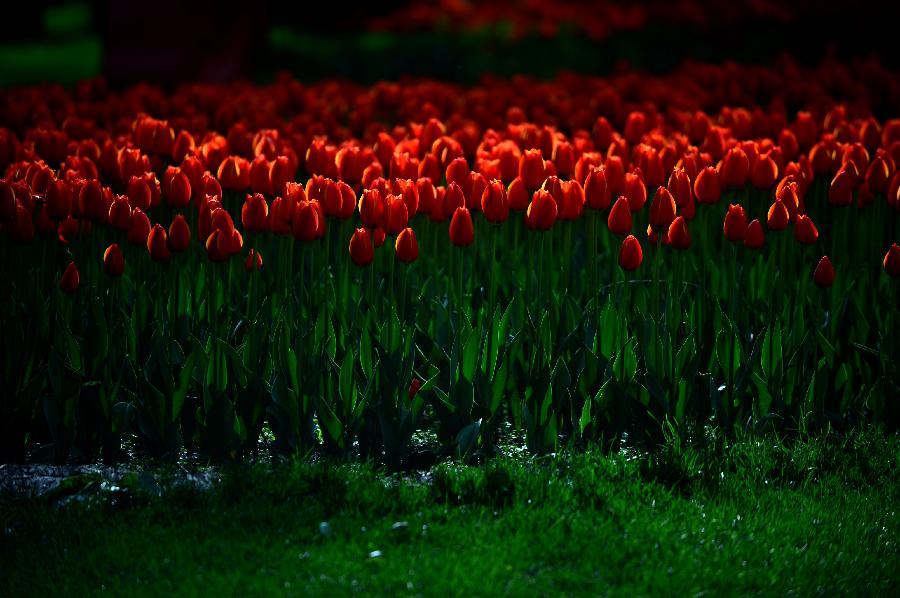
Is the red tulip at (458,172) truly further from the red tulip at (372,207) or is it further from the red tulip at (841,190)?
the red tulip at (841,190)

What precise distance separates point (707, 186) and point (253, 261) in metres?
2.02

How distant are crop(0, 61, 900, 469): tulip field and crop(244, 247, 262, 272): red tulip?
0.5 inches

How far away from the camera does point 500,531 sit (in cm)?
436

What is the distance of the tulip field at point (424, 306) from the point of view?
16.1 feet

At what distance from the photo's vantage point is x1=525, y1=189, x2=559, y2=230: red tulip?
519cm

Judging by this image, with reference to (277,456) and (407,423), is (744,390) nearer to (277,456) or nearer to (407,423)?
(407,423)

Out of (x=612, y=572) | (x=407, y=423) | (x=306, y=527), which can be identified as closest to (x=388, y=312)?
(x=407, y=423)

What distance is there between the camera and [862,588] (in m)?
4.12

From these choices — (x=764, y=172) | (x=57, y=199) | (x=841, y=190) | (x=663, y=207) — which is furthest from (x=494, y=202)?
(x=57, y=199)

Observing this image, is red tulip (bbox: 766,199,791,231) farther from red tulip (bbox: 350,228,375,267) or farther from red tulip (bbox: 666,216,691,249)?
red tulip (bbox: 350,228,375,267)

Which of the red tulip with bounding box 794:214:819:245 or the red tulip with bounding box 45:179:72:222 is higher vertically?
the red tulip with bounding box 45:179:72:222

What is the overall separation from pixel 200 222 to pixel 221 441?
936 mm

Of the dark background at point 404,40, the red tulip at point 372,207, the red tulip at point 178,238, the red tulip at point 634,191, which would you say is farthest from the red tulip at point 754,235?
the dark background at point 404,40

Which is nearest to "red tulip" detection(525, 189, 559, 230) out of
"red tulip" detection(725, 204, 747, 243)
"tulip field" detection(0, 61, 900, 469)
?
"tulip field" detection(0, 61, 900, 469)
